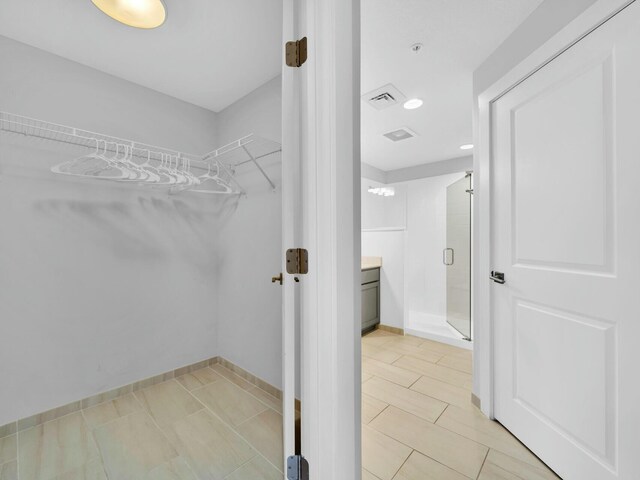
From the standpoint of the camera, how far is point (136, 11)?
53.0 inches

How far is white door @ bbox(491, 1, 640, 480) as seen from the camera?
3.52 ft

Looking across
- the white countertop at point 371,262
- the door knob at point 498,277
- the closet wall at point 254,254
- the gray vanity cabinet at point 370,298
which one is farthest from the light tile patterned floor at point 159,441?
the white countertop at point 371,262

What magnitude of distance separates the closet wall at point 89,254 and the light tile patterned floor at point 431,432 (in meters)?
1.57

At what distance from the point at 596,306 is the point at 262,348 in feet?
6.40

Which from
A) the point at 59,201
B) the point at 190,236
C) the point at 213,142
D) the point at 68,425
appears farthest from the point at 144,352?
the point at 213,142

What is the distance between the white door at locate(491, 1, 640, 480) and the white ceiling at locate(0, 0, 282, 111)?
153 centimetres

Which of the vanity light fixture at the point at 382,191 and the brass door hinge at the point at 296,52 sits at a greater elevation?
the vanity light fixture at the point at 382,191

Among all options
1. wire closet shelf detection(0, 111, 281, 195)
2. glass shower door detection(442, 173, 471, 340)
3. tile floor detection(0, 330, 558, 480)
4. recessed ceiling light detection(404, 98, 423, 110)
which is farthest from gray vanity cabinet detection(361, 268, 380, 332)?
wire closet shelf detection(0, 111, 281, 195)

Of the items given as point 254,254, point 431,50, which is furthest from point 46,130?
point 431,50

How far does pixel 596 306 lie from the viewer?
1.18 m

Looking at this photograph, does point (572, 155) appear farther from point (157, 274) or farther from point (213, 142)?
point (157, 274)

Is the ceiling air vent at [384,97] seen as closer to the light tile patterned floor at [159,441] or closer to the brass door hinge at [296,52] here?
the brass door hinge at [296,52]

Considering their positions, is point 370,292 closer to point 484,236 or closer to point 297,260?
point 484,236

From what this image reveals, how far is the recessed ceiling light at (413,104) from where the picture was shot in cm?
236
